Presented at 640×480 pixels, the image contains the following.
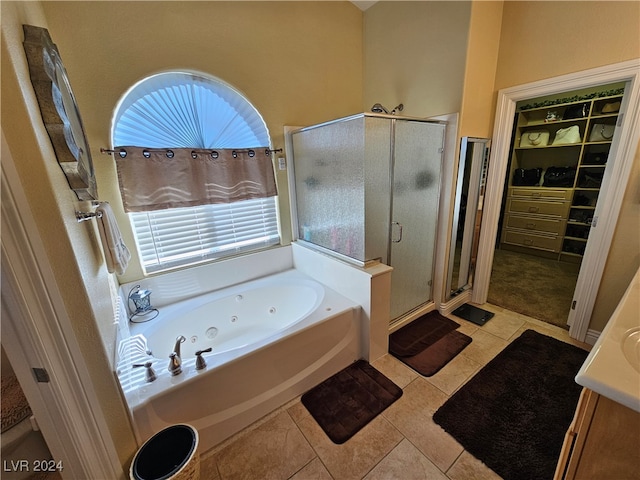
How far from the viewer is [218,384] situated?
143cm

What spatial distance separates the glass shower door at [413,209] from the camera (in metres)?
2.08

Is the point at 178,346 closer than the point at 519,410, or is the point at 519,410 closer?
the point at 178,346

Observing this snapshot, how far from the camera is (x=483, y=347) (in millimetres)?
2162

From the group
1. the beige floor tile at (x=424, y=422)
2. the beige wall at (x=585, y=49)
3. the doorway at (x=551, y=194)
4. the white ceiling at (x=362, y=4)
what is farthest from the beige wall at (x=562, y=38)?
the beige floor tile at (x=424, y=422)

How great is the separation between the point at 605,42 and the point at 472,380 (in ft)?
8.14

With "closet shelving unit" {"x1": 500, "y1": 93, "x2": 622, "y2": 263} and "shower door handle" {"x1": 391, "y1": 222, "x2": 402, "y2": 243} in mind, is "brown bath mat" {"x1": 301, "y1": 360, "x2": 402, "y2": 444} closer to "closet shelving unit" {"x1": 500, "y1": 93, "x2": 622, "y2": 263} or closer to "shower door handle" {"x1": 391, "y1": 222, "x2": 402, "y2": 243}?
"shower door handle" {"x1": 391, "y1": 222, "x2": 402, "y2": 243}

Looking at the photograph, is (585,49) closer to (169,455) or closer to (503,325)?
(503,325)

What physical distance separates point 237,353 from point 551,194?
460cm

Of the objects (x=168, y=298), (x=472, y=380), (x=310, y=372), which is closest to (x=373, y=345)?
(x=310, y=372)

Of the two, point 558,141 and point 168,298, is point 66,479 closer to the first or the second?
point 168,298

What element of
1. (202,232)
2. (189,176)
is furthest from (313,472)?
(189,176)

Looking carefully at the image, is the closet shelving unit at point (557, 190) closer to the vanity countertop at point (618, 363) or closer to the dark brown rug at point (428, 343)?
the dark brown rug at point (428, 343)

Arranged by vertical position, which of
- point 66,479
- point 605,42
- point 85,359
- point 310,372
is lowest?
point 310,372

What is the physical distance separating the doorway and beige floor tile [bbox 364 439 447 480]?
2.03 m
